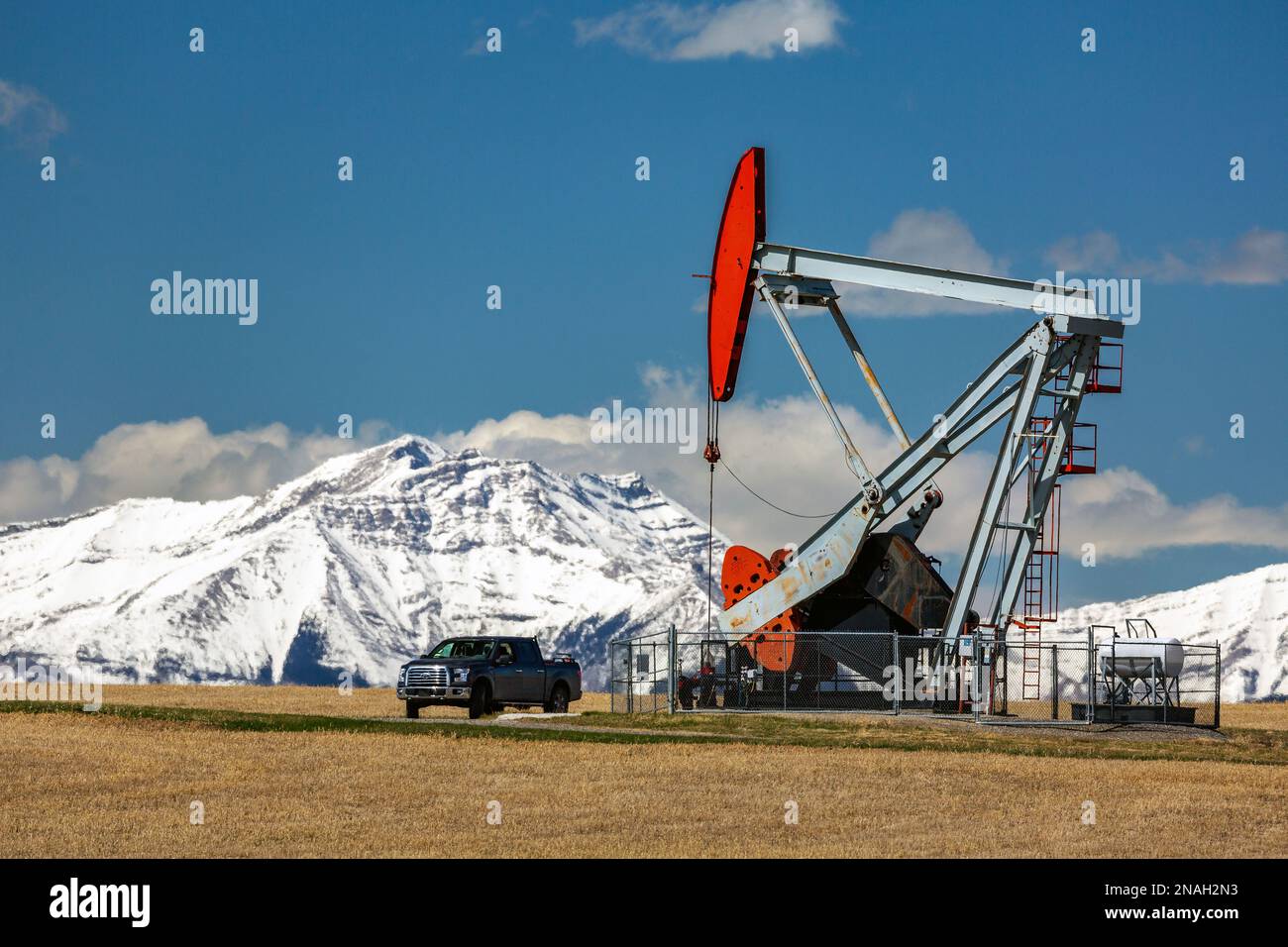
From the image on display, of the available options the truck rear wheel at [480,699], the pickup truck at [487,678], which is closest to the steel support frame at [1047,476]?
the pickup truck at [487,678]

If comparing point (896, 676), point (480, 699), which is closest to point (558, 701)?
point (480, 699)

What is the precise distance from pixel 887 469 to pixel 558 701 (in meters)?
9.37

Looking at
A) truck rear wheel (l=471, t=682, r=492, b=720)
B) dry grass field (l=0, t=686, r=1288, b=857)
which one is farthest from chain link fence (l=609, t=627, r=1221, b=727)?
truck rear wheel (l=471, t=682, r=492, b=720)

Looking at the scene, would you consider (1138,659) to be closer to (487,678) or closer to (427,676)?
(487,678)

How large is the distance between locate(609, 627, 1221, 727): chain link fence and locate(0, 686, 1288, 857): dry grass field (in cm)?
247

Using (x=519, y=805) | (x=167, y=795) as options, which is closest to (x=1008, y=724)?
(x=519, y=805)

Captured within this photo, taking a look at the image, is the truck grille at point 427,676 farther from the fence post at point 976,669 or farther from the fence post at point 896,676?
the fence post at point 976,669

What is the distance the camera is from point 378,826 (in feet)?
67.9

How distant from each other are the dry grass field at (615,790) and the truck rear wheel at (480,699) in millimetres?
4207

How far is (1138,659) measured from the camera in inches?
1499

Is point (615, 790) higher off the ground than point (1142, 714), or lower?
lower

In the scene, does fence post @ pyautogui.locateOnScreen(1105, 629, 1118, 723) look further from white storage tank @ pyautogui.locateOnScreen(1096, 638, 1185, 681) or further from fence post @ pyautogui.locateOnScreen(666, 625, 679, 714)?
fence post @ pyautogui.locateOnScreen(666, 625, 679, 714)

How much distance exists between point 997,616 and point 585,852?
22.8m
